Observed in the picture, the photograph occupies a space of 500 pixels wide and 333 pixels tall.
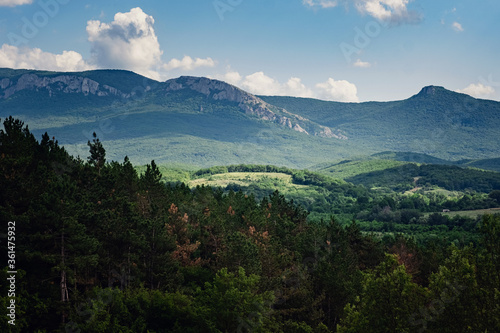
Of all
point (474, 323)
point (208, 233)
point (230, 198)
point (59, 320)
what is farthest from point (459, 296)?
point (230, 198)

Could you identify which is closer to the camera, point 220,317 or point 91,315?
point 91,315

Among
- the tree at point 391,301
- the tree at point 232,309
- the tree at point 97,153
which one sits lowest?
the tree at point 232,309

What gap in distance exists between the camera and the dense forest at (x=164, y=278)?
28844 mm

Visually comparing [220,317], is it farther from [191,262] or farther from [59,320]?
[191,262]

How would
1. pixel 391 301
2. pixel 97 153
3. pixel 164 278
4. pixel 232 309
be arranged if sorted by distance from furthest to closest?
1. pixel 97 153
2. pixel 164 278
3. pixel 232 309
4. pixel 391 301

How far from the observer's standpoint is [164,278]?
4722 centimetres

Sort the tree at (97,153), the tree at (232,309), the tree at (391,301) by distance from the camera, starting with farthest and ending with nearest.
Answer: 1. the tree at (97,153)
2. the tree at (232,309)
3. the tree at (391,301)

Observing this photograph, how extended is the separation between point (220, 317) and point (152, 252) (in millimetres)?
13237

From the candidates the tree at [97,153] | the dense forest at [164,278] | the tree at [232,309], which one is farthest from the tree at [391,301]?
the tree at [97,153]

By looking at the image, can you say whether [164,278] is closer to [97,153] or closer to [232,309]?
[232,309]

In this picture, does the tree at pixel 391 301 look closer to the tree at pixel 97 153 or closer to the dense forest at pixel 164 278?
the dense forest at pixel 164 278

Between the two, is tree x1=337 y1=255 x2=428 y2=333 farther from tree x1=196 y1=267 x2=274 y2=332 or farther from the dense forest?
tree x1=196 y1=267 x2=274 y2=332

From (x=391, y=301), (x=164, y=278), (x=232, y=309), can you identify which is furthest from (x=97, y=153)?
(x=391, y=301)

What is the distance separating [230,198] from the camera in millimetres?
96438
